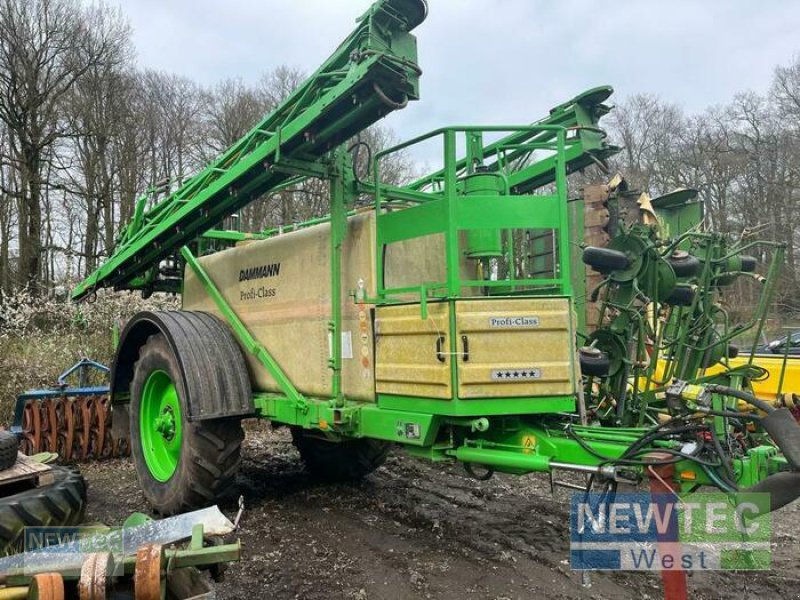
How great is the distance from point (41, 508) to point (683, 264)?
4.22 metres

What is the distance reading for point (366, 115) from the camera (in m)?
3.94

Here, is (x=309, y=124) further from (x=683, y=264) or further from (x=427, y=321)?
(x=683, y=264)

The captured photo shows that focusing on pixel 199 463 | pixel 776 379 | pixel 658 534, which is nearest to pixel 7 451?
pixel 199 463

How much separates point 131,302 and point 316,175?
32.9 feet

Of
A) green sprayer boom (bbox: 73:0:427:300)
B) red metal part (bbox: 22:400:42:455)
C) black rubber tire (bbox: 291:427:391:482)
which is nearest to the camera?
green sprayer boom (bbox: 73:0:427:300)

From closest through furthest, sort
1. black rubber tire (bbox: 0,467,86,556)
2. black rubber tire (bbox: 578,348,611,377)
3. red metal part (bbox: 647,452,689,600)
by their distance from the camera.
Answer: red metal part (bbox: 647,452,689,600)
black rubber tire (bbox: 0,467,86,556)
black rubber tire (bbox: 578,348,611,377)

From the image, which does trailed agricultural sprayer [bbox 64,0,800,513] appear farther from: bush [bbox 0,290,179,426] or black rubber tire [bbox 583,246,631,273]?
bush [bbox 0,290,179,426]

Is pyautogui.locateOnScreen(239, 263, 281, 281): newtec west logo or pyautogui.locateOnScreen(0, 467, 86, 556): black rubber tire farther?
pyautogui.locateOnScreen(239, 263, 281, 281): newtec west logo

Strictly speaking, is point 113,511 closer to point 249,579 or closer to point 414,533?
point 249,579

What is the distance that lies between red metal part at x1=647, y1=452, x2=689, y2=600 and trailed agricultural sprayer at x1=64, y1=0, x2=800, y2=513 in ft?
0.17

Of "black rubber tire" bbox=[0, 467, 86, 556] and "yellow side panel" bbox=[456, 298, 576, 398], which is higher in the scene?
"yellow side panel" bbox=[456, 298, 576, 398]

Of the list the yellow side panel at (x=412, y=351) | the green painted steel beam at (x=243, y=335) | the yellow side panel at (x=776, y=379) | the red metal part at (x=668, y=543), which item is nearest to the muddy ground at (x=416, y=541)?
the red metal part at (x=668, y=543)

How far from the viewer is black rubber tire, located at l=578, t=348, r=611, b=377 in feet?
13.9

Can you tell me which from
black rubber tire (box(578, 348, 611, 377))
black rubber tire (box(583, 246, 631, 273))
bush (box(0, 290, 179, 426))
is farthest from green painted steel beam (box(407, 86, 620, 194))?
bush (box(0, 290, 179, 426))
